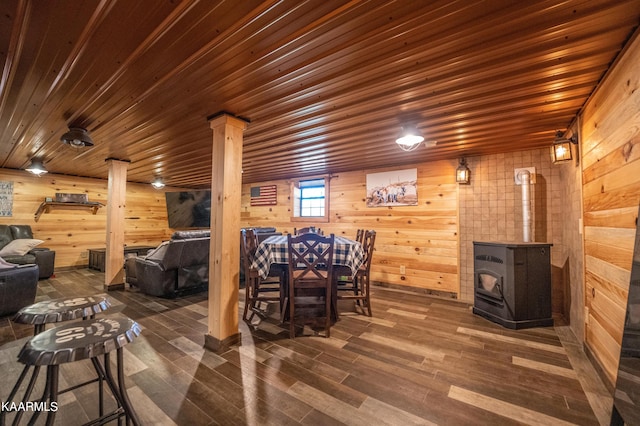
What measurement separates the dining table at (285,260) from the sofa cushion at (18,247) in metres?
4.86

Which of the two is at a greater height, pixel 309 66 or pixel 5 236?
pixel 309 66

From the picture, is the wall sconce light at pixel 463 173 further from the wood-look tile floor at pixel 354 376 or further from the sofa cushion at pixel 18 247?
the sofa cushion at pixel 18 247

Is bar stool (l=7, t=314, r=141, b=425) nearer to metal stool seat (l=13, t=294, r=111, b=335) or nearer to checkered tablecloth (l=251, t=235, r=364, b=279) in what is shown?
metal stool seat (l=13, t=294, r=111, b=335)

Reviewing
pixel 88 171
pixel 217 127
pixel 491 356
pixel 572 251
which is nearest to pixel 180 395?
pixel 217 127

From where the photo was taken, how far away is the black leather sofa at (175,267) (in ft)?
12.2

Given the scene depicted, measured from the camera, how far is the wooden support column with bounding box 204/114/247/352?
7.57 ft

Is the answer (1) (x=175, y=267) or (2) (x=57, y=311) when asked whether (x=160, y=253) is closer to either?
(1) (x=175, y=267)

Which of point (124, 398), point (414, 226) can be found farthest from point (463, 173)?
point (124, 398)

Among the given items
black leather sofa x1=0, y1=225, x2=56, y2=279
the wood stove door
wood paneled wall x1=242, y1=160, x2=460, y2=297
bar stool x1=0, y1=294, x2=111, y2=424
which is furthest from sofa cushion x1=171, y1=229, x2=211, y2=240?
the wood stove door

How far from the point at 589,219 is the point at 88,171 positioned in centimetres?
820

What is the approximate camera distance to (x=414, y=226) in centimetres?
438

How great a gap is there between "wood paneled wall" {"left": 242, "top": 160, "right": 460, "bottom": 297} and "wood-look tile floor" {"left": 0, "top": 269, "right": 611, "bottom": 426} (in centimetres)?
121

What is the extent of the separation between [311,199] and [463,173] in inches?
124

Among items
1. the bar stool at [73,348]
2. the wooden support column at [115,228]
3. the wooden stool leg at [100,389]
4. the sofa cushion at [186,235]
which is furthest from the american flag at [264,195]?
the bar stool at [73,348]
